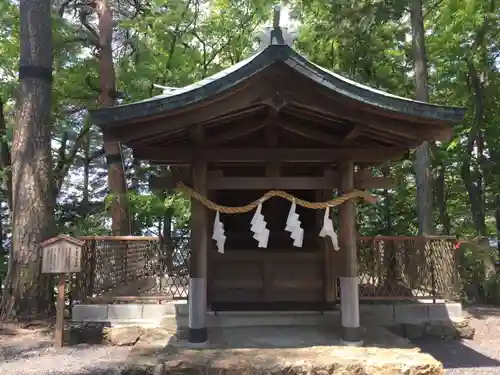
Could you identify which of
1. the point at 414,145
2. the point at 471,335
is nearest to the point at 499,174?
the point at 471,335

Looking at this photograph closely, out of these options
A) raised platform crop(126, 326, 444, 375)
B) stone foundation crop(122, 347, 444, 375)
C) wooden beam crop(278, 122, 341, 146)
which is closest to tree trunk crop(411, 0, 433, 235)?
wooden beam crop(278, 122, 341, 146)

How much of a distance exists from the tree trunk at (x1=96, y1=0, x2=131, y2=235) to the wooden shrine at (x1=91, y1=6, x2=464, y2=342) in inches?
209

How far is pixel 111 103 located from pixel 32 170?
14.9 ft

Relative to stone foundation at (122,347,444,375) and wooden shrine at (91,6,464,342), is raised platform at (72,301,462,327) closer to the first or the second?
wooden shrine at (91,6,464,342)

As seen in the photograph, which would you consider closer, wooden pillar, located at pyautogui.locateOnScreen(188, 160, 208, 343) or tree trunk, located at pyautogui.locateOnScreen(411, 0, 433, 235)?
wooden pillar, located at pyautogui.locateOnScreen(188, 160, 208, 343)

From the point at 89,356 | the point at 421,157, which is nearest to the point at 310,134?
the point at 89,356

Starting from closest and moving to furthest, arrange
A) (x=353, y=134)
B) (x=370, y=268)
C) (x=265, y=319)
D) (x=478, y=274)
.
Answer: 1. (x=353, y=134)
2. (x=265, y=319)
3. (x=370, y=268)
4. (x=478, y=274)

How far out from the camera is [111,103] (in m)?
12.7

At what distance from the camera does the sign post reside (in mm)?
6590

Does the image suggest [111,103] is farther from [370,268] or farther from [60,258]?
[370,268]

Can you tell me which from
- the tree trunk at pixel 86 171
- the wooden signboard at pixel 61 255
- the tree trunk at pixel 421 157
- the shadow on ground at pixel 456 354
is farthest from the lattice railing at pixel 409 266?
the tree trunk at pixel 86 171

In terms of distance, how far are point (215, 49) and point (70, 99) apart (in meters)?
5.90

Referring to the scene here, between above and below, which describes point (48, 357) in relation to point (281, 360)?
below

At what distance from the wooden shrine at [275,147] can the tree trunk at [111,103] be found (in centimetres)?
530
